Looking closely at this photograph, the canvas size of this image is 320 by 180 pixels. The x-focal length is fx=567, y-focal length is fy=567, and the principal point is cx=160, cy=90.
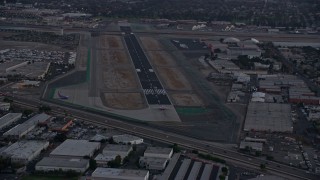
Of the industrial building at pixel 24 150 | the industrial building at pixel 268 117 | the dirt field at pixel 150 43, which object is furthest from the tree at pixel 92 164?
the dirt field at pixel 150 43

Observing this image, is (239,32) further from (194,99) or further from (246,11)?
(194,99)

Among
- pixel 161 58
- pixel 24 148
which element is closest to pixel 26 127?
pixel 24 148

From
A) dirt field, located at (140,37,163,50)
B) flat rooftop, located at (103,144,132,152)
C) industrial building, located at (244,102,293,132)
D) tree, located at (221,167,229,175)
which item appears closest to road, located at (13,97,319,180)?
tree, located at (221,167,229,175)

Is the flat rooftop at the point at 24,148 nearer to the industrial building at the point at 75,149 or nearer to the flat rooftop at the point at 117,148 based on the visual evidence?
the industrial building at the point at 75,149

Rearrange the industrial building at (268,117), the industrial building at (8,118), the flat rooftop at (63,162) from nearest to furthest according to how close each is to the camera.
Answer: the flat rooftop at (63,162) → the industrial building at (8,118) → the industrial building at (268,117)

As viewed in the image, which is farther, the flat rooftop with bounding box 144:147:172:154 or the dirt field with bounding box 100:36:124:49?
the dirt field with bounding box 100:36:124:49

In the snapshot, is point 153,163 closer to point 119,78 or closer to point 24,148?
point 24,148

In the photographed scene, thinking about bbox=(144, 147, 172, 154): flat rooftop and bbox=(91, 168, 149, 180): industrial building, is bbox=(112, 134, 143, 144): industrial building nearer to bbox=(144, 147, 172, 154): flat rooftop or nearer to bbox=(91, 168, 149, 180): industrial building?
bbox=(144, 147, 172, 154): flat rooftop
